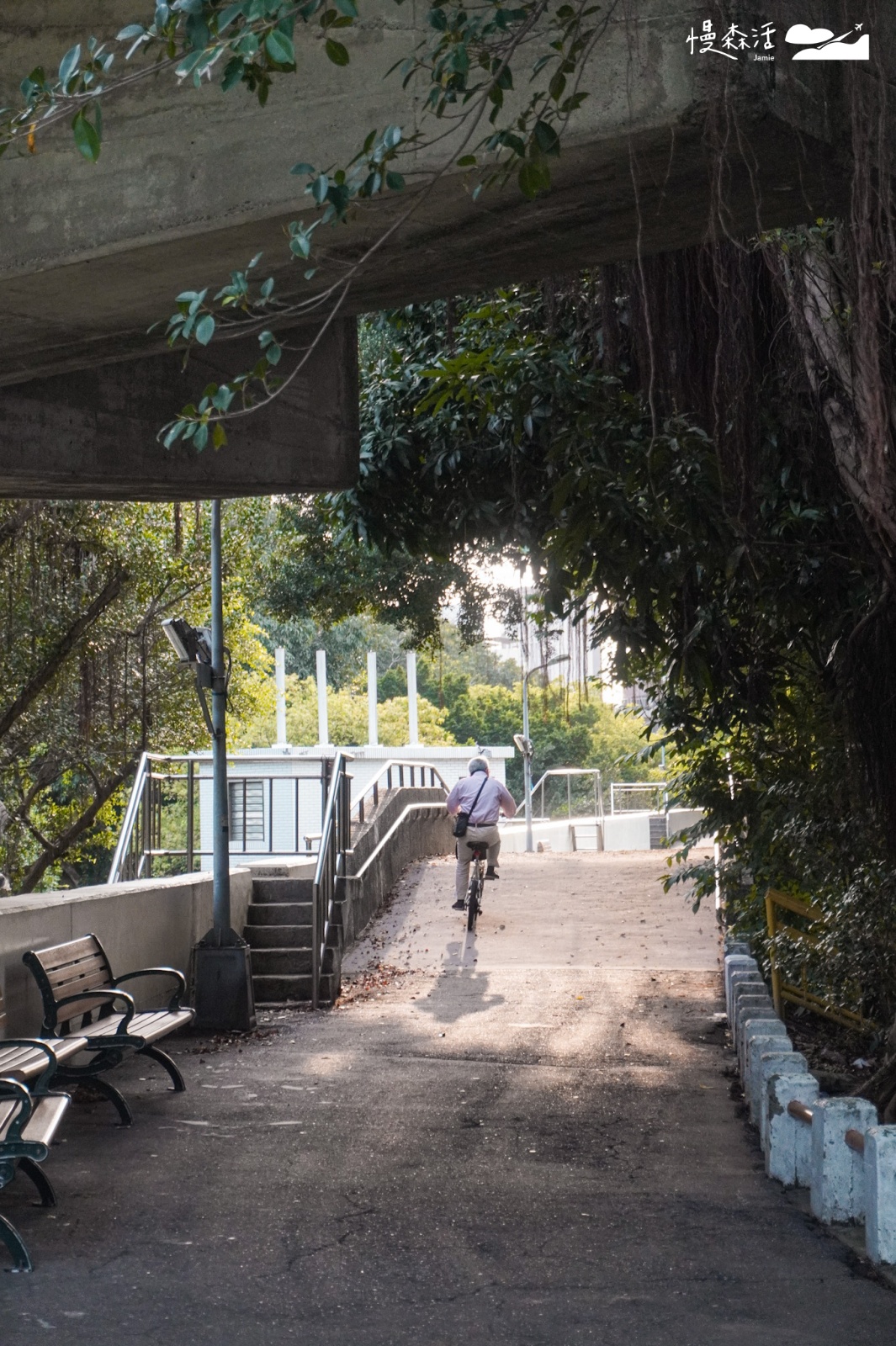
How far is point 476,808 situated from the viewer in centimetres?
1397

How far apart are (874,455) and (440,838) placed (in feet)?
55.8

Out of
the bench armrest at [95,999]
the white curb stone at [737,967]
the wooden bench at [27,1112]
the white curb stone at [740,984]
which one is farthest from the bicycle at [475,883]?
the wooden bench at [27,1112]

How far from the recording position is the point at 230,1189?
555 centimetres

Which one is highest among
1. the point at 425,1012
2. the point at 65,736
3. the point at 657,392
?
the point at 657,392

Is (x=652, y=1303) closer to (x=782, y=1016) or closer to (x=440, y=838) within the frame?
(x=782, y=1016)

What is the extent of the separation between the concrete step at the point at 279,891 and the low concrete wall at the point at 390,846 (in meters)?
0.62

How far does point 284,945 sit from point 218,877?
68.6 inches

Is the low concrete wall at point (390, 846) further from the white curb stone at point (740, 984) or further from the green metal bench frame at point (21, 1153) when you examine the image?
the green metal bench frame at point (21, 1153)

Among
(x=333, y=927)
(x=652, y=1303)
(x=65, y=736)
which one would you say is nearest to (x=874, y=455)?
(x=652, y=1303)

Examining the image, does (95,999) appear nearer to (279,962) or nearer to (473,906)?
Answer: (279,962)

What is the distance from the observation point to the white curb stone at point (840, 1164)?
497cm

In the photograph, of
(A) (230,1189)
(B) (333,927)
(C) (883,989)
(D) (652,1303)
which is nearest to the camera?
(D) (652,1303)

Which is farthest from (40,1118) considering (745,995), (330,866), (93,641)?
(93,641)

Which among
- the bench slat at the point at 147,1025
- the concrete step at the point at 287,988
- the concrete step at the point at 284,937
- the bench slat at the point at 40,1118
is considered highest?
the bench slat at the point at 40,1118
